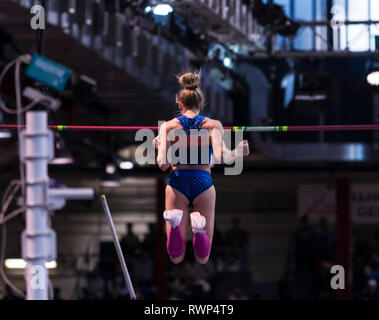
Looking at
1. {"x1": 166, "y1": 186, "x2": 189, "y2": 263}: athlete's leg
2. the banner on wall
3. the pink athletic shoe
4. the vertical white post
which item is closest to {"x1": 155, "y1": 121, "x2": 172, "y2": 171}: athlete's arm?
{"x1": 166, "y1": 186, "x2": 189, "y2": 263}: athlete's leg

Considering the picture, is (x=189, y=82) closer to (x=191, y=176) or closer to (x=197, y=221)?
(x=191, y=176)

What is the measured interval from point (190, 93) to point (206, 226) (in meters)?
0.80

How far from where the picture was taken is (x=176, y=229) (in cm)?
547

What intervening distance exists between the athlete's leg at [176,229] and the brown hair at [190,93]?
20.4 inches

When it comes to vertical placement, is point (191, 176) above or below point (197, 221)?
above

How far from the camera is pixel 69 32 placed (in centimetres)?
932

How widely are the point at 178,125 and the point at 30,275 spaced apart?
4.36ft

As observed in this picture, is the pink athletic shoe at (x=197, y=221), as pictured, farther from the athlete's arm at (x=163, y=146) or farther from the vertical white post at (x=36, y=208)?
the vertical white post at (x=36, y=208)

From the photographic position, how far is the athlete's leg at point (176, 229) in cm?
548

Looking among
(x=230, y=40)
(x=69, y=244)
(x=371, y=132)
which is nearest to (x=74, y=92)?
(x=230, y=40)

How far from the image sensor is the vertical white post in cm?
471

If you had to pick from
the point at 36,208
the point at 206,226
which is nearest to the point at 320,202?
the point at 206,226
